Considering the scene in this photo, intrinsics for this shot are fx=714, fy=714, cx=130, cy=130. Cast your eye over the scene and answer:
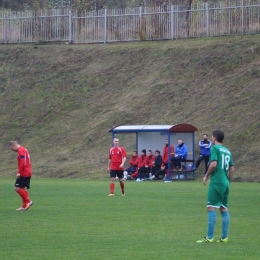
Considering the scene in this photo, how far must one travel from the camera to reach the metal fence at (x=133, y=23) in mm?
43375

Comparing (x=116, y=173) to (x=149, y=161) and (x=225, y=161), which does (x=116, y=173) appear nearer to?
(x=149, y=161)

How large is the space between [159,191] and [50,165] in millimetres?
14191

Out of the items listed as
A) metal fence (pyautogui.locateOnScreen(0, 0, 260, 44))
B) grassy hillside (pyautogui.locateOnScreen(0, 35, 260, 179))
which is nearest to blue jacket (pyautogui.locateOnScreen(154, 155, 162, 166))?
grassy hillside (pyautogui.locateOnScreen(0, 35, 260, 179))

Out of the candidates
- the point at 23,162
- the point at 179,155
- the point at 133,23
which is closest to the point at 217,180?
the point at 23,162

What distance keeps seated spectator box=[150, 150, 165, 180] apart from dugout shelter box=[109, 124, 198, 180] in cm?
54

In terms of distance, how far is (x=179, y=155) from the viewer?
32.3 metres

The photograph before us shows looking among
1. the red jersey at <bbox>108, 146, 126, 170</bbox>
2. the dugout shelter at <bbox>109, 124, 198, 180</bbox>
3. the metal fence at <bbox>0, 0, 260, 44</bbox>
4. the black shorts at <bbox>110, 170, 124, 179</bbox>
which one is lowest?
the black shorts at <bbox>110, 170, 124, 179</bbox>

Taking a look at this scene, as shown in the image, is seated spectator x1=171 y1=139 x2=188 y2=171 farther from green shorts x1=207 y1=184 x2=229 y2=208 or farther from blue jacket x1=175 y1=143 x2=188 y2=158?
green shorts x1=207 y1=184 x2=229 y2=208

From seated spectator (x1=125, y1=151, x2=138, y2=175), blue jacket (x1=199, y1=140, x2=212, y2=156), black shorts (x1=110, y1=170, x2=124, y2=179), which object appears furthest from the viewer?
seated spectator (x1=125, y1=151, x2=138, y2=175)

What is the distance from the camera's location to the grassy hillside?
120ft

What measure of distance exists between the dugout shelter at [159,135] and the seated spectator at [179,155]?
0.34 meters

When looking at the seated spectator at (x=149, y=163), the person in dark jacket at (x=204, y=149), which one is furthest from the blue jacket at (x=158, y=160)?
the person in dark jacket at (x=204, y=149)

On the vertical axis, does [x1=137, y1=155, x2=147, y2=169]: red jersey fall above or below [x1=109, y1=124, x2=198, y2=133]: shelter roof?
below

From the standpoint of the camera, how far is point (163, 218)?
626 inches
